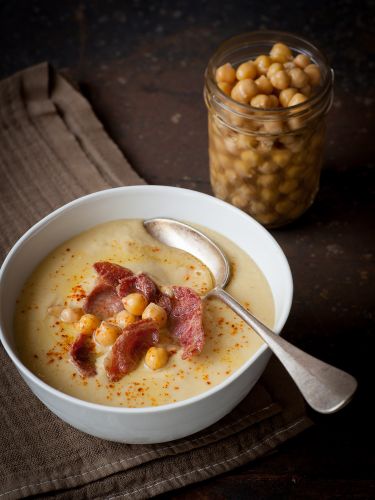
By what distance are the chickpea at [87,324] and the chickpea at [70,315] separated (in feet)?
0.09

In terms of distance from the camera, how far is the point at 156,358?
1782 millimetres

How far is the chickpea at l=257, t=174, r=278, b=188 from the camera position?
232 cm

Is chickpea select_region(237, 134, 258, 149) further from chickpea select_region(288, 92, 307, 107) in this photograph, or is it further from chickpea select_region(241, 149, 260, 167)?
chickpea select_region(288, 92, 307, 107)

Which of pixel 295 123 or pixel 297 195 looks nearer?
pixel 295 123

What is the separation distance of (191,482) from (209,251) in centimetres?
63

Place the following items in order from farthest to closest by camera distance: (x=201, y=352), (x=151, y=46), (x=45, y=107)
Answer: (x=151, y=46) → (x=45, y=107) → (x=201, y=352)

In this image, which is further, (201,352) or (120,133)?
(120,133)

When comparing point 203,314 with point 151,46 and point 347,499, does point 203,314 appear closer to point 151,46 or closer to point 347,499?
point 347,499

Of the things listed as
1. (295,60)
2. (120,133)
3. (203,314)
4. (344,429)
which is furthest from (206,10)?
A: (344,429)

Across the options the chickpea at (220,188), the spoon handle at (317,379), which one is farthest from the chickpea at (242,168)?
the spoon handle at (317,379)

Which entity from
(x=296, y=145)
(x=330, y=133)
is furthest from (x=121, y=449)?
(x=330, y=133)

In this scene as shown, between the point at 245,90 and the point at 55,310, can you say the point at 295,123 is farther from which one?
the point at 55,310

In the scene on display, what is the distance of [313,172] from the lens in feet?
7.90

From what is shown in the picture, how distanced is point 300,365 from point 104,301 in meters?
0.59
